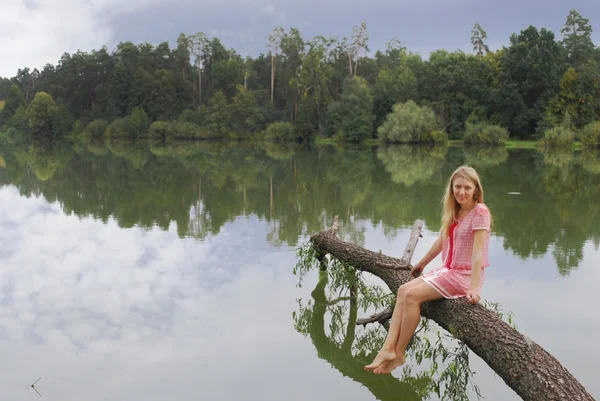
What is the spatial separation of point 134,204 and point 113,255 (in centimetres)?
575

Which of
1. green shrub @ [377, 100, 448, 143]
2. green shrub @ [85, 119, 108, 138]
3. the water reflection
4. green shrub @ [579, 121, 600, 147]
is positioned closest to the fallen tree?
the water reflection

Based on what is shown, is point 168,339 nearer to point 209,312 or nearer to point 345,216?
point 209,312

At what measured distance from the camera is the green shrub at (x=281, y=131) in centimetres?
5409

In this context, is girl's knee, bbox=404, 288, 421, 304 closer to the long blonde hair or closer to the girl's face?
the long blonde hair

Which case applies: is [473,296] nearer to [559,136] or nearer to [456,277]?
[456,277]

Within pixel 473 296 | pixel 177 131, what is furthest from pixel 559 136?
pixel 473 296

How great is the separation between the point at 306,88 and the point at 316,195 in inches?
1635

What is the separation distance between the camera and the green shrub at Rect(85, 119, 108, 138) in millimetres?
61688

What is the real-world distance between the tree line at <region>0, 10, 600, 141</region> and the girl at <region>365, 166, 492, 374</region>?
1727 inches

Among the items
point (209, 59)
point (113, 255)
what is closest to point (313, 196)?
point (113, 255)

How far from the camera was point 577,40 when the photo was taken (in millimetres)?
52125

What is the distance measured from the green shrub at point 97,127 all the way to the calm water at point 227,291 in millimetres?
47301

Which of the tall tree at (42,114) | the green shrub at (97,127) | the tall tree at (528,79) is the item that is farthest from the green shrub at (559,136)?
the tall tree at (42,114)

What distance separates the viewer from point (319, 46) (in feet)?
195
